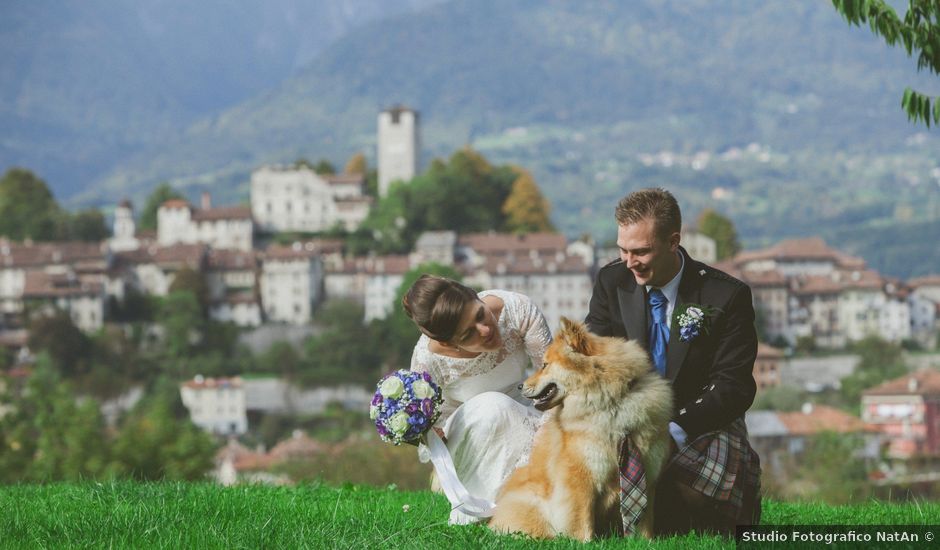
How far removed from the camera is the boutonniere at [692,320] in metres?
4.50

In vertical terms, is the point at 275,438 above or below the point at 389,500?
below

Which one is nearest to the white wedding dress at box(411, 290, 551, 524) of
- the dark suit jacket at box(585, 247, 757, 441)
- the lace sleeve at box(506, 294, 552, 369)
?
the lace sleeve at box(506, 294, 552, 369)

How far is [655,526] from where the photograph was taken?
447cm

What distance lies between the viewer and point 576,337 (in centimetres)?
414

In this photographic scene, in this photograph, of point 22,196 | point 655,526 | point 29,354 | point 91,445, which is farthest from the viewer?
point 22,196

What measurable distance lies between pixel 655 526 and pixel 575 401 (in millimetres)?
622

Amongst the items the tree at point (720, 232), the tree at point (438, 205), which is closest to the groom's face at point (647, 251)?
the tree at point (438, 205)

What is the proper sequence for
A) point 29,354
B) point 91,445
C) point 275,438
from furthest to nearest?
1. point 29,354
2. point 275,438
3. point 91,445

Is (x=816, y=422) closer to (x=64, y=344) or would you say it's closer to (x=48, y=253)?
(x=64, y=344)

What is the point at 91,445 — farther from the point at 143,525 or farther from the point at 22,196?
the point at 22,196

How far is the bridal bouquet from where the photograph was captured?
4.54 meters

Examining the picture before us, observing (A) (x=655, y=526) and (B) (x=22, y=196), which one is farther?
(B) (x=22, y=196)

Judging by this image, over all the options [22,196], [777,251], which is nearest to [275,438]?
[22,196]

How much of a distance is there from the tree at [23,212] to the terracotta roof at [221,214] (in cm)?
1031
